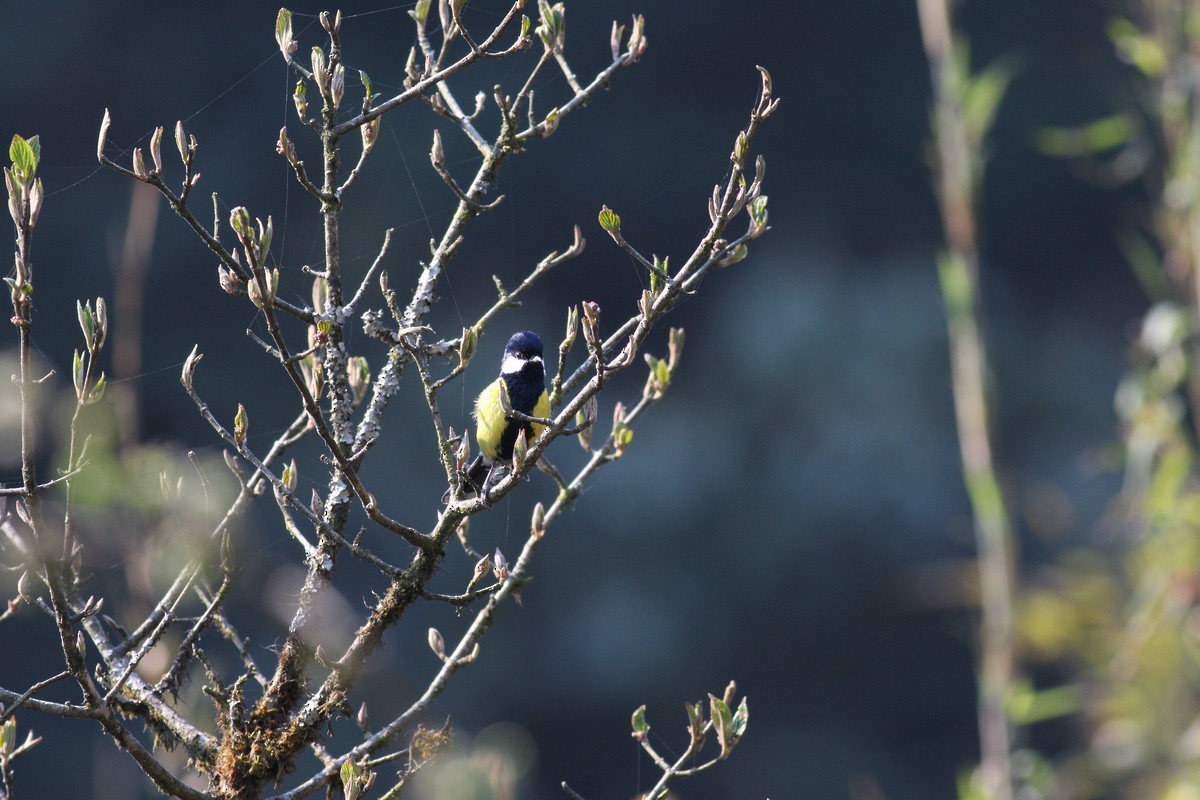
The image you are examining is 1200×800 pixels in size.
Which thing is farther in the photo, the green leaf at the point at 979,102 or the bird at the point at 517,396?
the bird at the point at 517,396

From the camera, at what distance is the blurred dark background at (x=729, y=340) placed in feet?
25.8

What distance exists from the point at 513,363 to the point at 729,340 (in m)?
7.14

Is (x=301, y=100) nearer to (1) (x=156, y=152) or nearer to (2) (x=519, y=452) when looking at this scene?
(1) (x=156, y=152)

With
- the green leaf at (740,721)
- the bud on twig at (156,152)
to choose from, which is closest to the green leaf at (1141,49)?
the green leaf at (740,721)

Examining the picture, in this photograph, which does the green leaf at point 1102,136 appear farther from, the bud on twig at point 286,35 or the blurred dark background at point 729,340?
the blurred dark background at point 729,340

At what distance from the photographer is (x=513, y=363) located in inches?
104

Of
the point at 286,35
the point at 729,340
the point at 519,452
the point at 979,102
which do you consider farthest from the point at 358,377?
the point at 729,340

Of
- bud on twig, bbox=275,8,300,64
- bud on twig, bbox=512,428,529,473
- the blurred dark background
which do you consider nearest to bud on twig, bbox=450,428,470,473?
bud on twig, bbox=512,428,529,473

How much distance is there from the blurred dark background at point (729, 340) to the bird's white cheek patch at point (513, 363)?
A: 14.4 ft

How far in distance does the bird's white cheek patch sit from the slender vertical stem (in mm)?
1009

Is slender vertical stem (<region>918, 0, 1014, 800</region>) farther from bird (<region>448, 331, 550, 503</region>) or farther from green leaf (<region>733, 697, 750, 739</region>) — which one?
bird (<region>448, 331, 550, 503</region>)

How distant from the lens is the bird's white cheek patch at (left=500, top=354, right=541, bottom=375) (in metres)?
2.63

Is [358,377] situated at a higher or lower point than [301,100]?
lower

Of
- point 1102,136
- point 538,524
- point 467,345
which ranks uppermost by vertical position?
point 1102,136
